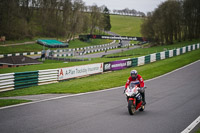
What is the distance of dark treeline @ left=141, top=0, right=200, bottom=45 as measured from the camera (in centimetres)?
6844

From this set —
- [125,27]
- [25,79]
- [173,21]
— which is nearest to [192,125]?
[25,79]

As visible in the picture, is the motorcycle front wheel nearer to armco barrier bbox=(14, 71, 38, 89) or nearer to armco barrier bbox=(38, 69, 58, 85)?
armco barrier bbox=(14, 71, 38, 89)

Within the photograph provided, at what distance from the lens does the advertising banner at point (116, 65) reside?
94.0 feet

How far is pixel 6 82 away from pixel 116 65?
49.9ft

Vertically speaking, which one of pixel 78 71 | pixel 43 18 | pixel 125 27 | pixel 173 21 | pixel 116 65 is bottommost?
pixel 78 71

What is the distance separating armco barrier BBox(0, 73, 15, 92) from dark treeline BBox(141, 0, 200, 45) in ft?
184

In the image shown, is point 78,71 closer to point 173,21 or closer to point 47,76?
point 47,76

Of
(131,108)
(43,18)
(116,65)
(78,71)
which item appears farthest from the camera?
(43,18)

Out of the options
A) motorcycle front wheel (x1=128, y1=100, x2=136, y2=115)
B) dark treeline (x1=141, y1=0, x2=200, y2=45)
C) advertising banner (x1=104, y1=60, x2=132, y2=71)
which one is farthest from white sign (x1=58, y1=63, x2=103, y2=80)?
dark treeline (x1=141, y1=0, x2=200, y2=45)

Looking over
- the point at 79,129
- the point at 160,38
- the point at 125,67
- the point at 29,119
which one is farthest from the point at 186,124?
the point at 160,38

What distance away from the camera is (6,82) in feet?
57.5

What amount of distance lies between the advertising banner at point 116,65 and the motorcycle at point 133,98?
693 inches

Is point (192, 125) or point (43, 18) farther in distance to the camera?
point (43, 18)

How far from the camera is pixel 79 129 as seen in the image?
8.13m
